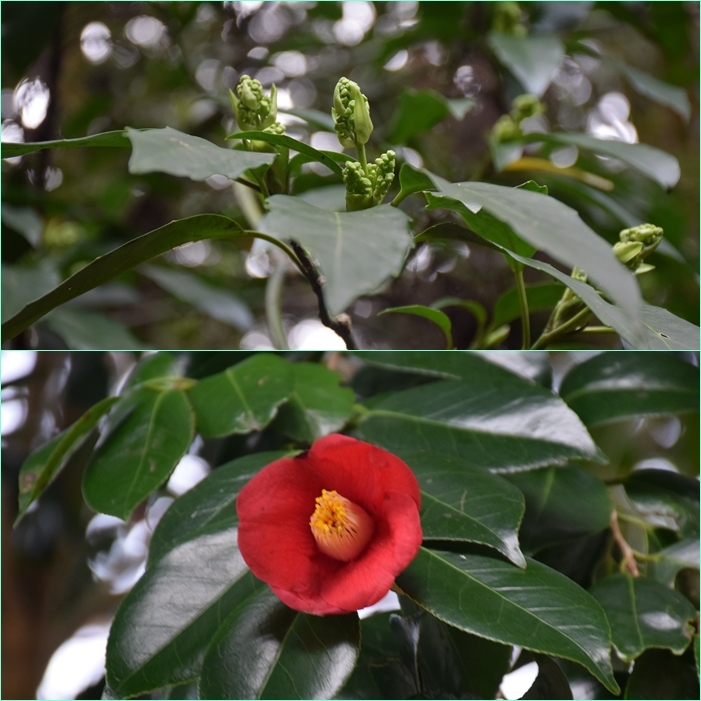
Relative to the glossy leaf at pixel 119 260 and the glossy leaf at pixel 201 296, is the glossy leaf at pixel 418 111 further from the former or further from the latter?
the glossy leaf at pixel 119 260

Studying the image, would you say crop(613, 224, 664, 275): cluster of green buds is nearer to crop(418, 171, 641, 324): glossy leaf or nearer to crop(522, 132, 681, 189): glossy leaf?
crop(418, 171, 641, 324): glossy leaf

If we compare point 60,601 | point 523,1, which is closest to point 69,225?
point 60,601

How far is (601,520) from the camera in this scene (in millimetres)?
520

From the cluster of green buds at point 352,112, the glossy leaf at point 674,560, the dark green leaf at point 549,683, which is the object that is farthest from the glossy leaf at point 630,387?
the cluster of green buds at point 352,112

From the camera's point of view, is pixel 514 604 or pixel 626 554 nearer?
pixel 514 604

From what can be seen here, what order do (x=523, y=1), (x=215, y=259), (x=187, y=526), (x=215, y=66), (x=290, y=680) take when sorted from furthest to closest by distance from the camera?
(x=215, y=259), (x=215, y=66), (x=523, y=1), (x=187, y=526), (x=290, y=680)

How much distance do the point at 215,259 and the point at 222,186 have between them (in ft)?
1.30

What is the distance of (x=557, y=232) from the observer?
306mm

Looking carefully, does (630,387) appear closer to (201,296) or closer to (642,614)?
(642,614)

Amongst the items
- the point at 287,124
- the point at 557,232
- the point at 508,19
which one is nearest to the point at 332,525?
the point at 557,232

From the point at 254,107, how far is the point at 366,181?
112mm

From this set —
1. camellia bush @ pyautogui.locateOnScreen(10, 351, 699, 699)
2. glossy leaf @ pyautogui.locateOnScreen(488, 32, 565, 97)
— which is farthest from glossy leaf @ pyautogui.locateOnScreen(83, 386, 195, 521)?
glossy leaf @ pyautogui.locateOnScreen(488, 32, 565, 97)

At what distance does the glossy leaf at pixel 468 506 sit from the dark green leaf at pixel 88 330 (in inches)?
26.4

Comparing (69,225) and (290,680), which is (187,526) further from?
(69,225)
